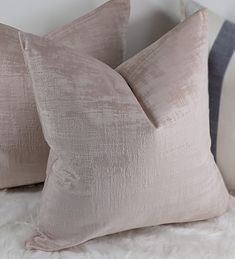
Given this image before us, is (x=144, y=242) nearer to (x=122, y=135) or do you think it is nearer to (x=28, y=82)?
(x=122, y=135)

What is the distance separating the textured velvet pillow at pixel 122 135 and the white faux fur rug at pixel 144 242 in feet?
0.09

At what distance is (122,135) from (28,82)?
0.31m

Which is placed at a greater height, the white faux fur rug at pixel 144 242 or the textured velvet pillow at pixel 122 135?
the textured velvet pillow at pixel 122 135

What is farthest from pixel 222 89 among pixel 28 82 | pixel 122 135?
pixel 28 82

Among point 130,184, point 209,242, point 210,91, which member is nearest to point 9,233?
point 130,184

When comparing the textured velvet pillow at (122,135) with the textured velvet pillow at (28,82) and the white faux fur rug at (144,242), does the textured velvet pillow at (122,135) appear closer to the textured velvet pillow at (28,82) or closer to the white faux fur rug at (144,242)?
the white faux fur rug at (144,242)

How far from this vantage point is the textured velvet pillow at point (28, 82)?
1.14m

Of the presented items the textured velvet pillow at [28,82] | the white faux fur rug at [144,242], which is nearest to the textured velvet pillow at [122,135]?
the white faux fur rug at [144,242]

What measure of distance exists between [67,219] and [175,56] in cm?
38

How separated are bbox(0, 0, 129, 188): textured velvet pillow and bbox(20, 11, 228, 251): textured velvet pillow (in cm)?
16

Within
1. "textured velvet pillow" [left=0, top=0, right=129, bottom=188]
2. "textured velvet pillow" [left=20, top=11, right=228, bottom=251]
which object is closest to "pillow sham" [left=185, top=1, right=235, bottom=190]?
"textured velvet pillow" [left=20, top=11, right=228, bottom=251]

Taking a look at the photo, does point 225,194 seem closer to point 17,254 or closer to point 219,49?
point 219,49

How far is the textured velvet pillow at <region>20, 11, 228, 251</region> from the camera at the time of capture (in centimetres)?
95

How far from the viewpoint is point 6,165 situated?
119cm
